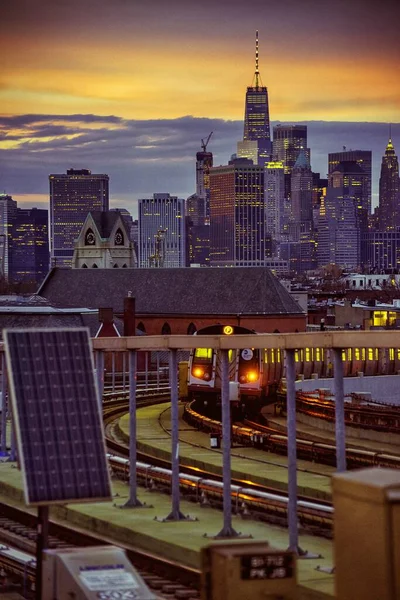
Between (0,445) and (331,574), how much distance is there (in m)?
20.9

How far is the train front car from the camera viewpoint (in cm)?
4712

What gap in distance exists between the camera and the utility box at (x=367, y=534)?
9.55m

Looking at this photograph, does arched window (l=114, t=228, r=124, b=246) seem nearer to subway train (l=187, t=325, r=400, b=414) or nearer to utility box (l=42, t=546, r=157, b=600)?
subway train (l=187, t=325, r=400, b=414)

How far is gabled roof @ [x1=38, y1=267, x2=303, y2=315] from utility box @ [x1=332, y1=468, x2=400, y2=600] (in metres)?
92.7

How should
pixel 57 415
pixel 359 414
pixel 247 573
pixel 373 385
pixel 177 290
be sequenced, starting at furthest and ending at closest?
pixel 177 290 → pixel 373 385 → pixel 359 414 → pixel 57 415 → pixel 247 573

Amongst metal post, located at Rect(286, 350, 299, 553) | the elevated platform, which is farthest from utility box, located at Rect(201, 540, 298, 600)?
the elevated platform

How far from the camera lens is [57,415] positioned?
54.2 ft

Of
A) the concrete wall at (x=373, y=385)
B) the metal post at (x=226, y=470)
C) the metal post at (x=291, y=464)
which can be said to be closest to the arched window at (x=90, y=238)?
the concrete wall at (x=373, y=385)

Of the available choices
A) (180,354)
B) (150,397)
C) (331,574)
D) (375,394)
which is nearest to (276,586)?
(331,574)

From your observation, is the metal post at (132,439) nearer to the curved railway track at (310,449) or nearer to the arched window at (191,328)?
the curved railway track at (310,449)

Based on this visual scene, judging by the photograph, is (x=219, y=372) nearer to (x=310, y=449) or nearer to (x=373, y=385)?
(x=310, y=449)

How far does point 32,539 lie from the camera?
81.3 feet

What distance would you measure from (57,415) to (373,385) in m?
59.3

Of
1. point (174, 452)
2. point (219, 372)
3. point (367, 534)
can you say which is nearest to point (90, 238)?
point (219, 372)
